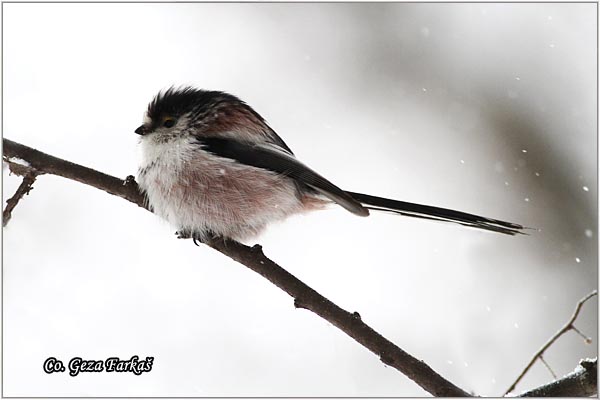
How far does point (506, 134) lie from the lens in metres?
6.67

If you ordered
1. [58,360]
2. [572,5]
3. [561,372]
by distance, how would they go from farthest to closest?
[572,5] < [561,372] < [58,360]

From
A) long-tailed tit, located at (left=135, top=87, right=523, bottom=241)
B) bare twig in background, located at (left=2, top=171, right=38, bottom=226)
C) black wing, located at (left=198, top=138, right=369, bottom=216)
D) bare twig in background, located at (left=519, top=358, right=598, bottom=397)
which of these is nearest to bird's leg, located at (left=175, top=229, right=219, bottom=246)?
long-tailed tit, located at (left=135, top=87, right=523, bottom=241)

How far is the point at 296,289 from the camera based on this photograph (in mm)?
3088

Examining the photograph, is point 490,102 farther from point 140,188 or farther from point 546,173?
point 140,188

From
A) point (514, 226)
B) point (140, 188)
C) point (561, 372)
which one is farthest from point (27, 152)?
point (561, 372)

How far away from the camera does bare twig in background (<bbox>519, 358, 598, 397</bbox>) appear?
9.18ft

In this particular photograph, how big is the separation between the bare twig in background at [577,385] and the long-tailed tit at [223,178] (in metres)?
0.82

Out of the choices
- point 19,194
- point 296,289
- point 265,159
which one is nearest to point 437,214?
point 296,289

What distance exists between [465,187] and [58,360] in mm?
4408

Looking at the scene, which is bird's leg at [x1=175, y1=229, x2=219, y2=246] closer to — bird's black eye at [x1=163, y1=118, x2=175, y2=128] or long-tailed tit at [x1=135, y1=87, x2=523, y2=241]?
long-tailed tit at [x1=135, y1=87, x2=523, y2=241]

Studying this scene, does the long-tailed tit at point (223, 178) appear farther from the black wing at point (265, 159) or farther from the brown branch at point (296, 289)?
the brown branch at point (296, 289)

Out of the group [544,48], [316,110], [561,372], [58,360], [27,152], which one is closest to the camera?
[27,152]

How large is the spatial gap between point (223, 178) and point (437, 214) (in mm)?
1253

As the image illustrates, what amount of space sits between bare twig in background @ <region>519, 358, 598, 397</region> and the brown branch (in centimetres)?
36
